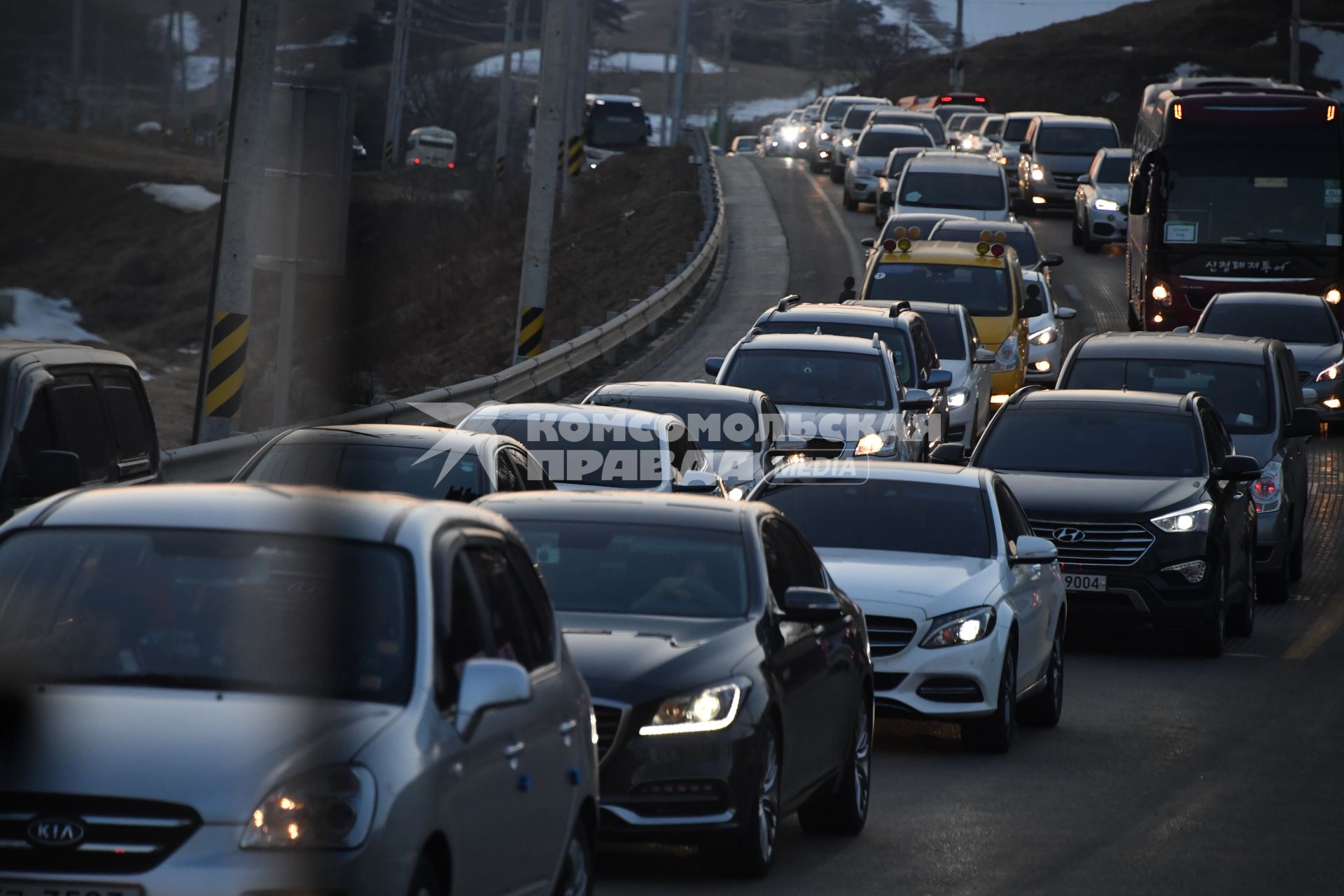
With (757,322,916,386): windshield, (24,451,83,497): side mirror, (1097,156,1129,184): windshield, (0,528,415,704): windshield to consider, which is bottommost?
(757,322,916,386): windshield

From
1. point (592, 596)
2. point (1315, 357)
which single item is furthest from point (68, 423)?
point (1315, 357)

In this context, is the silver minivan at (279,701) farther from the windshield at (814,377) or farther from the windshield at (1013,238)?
the windshield at (1013,238)

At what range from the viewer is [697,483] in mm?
13555

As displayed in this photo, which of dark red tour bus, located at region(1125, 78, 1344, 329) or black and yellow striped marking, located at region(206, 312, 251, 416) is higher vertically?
dark red tour bus, located at region(1125, 78, 1344, 329)

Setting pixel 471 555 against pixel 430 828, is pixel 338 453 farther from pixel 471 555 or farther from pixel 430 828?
pixel 430 828

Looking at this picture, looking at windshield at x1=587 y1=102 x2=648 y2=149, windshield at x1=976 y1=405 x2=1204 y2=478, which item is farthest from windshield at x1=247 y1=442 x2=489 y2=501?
windshield at x1=587 y1=102 x2=648 y2=149

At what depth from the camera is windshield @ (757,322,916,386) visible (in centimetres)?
2127

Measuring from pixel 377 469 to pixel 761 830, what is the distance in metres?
4.53

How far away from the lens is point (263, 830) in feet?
14.6

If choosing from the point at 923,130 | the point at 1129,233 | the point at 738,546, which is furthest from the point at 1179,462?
the point at 923,130

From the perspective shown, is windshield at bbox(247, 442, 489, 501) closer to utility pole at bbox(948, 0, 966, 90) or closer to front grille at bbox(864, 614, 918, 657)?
front grille at bbox(864, 614, 918, 657)

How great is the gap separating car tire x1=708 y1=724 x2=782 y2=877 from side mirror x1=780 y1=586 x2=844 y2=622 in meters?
Result: 0.51

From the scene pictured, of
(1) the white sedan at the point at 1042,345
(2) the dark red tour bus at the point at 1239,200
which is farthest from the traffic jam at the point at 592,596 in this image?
(2) the dark red tour bus at the point at 1239,200

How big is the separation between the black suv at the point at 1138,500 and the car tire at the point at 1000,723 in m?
3.73
